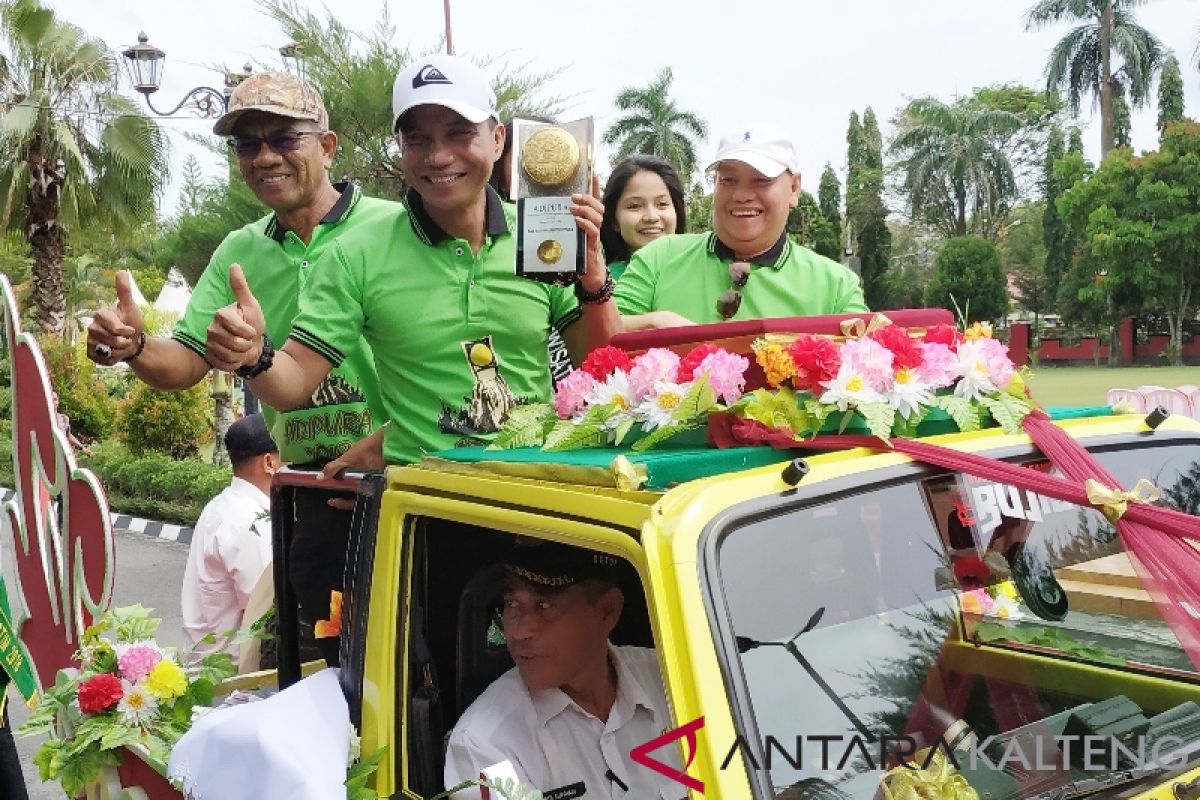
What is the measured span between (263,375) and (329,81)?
459 inches

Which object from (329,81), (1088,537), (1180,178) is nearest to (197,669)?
(1088,537)

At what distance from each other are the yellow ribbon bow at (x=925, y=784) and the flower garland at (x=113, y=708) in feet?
5.10

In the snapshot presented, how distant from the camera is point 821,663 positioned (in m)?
1.67

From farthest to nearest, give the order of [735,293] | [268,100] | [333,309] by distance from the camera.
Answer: [268,100]
[735,293]
[333,309]

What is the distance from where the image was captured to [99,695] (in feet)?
8.47

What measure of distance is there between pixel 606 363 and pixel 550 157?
1.69ft

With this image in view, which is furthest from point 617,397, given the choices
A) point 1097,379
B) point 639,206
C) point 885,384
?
point 1097,379

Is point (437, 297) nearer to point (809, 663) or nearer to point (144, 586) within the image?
point (809, 663)

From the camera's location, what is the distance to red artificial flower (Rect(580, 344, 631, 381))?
224cm

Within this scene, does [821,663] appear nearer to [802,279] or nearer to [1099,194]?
[802,279]

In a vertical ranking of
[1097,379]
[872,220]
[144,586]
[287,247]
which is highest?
[872,220]

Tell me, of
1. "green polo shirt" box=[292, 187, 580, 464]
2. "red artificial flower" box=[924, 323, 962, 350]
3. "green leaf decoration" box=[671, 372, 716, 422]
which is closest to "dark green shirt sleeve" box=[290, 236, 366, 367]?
"green polo shirt" box=[292, 187, 580, 464]

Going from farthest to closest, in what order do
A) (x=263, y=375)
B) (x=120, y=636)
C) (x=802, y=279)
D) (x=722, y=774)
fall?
(x=802, y=279) → (x=120, y=636) → (x=263, y=375) → (x=722, y=774)

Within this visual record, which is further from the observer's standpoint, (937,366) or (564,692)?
(564,692)
